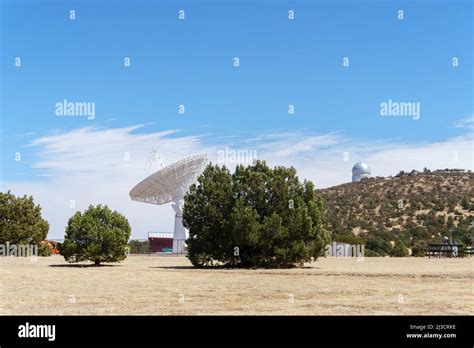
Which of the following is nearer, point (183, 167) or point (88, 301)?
point (88, 301)

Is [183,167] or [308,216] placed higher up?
[183,167]

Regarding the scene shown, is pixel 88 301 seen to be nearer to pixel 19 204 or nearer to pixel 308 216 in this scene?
pixel 308 216

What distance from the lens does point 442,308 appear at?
17047mm

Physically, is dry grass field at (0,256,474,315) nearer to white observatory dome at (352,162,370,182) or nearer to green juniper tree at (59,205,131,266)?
green juniper tree at (59,205,131,266)

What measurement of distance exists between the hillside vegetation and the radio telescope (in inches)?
1084

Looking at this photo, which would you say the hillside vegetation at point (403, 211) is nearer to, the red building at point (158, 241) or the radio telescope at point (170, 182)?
the radio telescope at point (170, 182)

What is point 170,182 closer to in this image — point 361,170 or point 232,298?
point 232,298

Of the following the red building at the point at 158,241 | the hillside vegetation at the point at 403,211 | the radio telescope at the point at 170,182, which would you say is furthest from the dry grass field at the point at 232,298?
the red building at the point at 158,241

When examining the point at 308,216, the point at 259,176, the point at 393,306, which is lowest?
the point at 393,306

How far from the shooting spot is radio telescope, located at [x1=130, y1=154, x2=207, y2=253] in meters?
65.3
